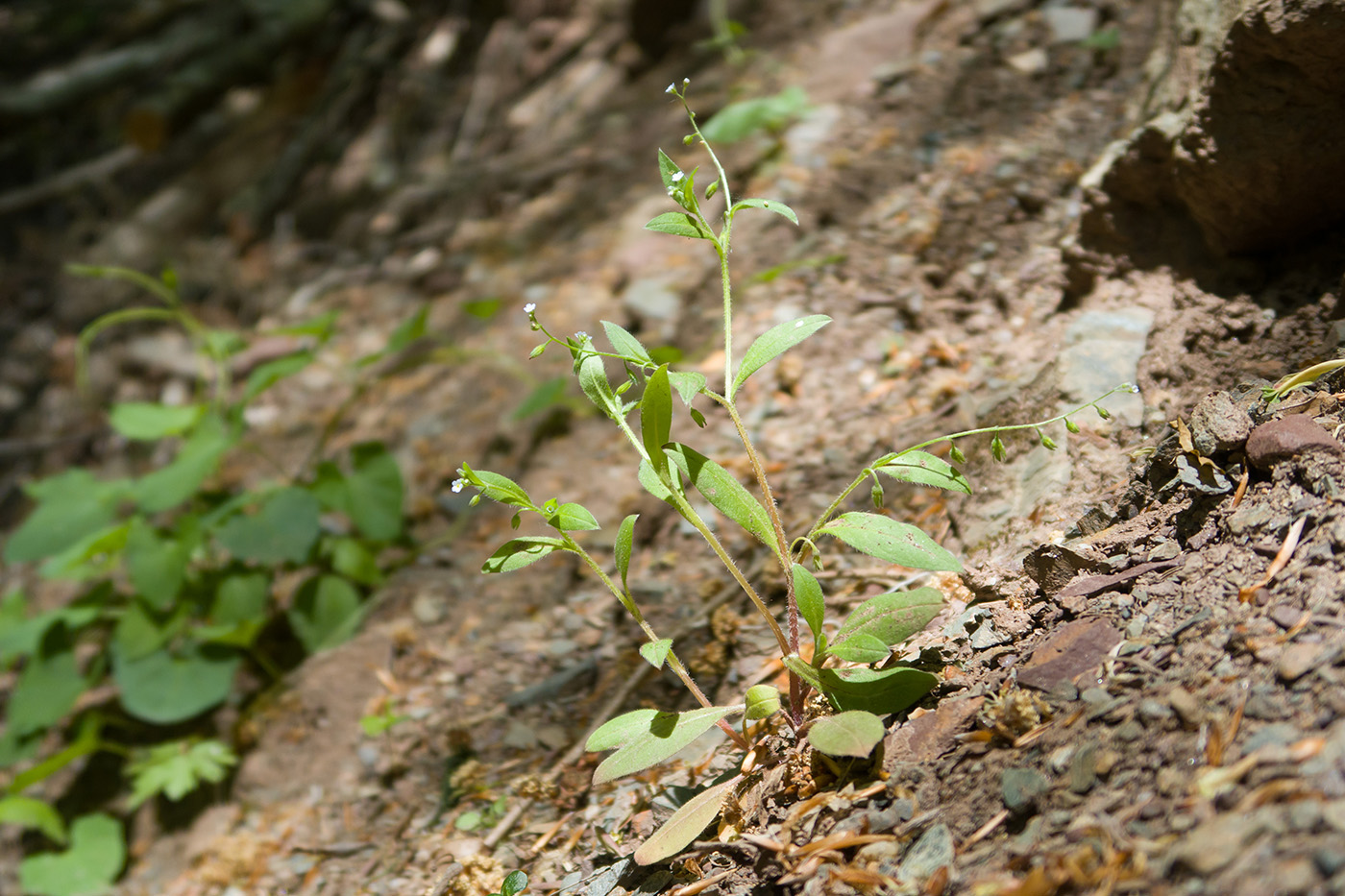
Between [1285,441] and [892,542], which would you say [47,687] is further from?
[1285,441]

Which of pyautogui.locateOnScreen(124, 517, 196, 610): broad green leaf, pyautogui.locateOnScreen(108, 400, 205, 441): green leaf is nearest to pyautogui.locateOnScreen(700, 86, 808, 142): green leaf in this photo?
pyautogui.locateOnScreen(108, 400, 205, 441): green leaf

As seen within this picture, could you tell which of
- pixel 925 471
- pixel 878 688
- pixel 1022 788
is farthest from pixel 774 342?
pixel 1022 788

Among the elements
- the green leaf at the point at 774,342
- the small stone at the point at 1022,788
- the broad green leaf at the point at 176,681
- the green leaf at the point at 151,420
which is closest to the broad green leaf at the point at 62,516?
the green leaf at the point at 151,420

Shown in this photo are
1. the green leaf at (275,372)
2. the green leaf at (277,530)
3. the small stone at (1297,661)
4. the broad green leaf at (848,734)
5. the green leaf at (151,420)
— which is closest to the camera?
the small stone at (1297,661)

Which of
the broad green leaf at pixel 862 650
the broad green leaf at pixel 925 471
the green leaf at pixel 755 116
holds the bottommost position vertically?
the broad green leaf at pixel 862 650

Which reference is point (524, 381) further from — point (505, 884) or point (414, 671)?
point (505, 884)

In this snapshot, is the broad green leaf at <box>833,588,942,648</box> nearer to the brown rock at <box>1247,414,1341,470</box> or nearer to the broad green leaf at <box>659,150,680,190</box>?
the brown rock at <box>1247,414,1341,470</box>

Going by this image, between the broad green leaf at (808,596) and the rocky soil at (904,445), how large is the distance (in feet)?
0.65

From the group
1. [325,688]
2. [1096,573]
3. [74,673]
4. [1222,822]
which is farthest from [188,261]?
[1222,822]

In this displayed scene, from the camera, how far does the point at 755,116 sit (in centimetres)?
274

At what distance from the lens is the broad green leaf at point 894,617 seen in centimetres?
127

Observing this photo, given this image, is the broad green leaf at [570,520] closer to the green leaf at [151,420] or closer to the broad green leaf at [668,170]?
the broad green leaf at [668,170]

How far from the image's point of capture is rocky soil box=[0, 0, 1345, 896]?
3.35ft

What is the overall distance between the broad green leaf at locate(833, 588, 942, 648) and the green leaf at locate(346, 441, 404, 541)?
4.75ft
